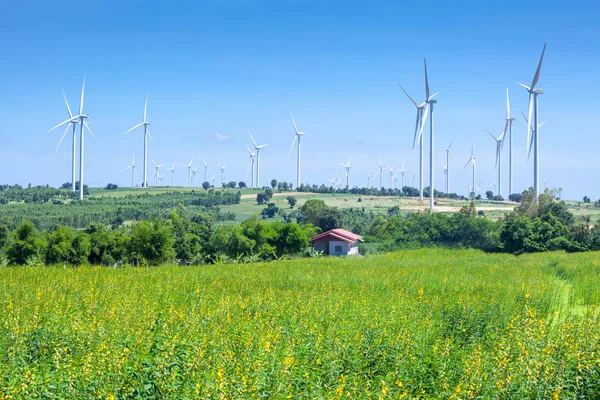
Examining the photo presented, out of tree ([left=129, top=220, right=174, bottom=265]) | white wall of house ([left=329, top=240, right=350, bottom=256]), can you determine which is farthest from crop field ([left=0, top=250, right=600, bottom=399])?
white wall of house ([left=329, top=240, right=350, bottom=256])

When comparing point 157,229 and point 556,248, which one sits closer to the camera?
point 157,229

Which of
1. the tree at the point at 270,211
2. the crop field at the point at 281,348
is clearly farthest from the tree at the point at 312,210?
the crop field at the point at 281,348

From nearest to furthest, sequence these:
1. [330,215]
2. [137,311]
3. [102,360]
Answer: [102,360] → [137,311] → [330,215]

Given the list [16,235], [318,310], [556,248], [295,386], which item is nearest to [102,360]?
[295,386]

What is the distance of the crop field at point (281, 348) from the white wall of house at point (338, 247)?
54.1 metres

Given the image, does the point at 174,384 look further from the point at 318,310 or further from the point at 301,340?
the point at 318,310

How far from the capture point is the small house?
77062mm

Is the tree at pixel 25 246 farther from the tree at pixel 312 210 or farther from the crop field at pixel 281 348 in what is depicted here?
the tree at pixel 312 210

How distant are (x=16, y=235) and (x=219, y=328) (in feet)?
160

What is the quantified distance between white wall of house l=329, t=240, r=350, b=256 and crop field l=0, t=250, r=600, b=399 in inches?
2131

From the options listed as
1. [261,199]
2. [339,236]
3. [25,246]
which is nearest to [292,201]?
[261,199]

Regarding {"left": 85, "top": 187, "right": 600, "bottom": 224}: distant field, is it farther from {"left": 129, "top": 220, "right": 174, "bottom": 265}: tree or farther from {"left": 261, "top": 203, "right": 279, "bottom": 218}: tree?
{"left": 129, "top": 220, "right": 174, "bottom": 265}: tree

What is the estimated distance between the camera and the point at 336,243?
77.9 metres

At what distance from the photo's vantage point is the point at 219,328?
561 inches
